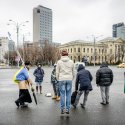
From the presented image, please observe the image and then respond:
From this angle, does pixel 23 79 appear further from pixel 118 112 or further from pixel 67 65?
pixel 118 112

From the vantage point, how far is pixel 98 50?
518 feet

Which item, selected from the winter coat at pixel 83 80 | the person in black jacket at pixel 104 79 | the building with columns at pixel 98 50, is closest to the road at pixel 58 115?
the person in black jacket at pixel 104 79

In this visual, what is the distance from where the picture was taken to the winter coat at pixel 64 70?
9875 mm

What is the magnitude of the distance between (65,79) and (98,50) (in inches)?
5877

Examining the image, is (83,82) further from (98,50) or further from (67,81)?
(98,50)

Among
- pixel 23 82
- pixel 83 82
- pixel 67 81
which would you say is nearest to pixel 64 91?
pixel 67 81

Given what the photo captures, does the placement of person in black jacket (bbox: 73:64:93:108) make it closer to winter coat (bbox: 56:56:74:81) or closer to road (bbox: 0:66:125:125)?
road (bbox: 0:66:125:125)

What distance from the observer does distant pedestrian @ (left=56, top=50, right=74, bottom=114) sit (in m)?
9.83

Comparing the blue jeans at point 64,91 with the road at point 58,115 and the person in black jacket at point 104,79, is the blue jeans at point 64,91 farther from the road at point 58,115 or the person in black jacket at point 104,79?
the person in black jacket at point 104,79

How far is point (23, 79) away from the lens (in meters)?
11.4

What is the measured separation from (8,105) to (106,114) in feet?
12.8

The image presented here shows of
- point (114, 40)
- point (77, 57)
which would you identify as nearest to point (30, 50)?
point (77, 57)


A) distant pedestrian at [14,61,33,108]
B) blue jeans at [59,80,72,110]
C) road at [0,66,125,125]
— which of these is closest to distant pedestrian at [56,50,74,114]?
blue jeans at [59,80,72,110]

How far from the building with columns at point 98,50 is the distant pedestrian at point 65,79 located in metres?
138
